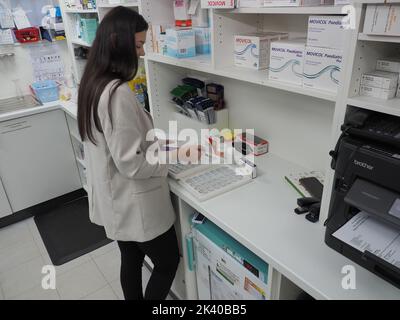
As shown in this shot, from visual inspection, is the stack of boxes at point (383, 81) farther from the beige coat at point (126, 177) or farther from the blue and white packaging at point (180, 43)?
the blue and white packaging at point (180, 43)

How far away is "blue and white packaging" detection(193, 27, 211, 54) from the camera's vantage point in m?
1.67

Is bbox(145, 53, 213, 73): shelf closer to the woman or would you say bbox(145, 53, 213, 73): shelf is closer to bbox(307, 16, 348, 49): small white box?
→ the woman

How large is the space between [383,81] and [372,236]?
422 millimetres

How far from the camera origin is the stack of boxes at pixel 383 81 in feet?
2.91

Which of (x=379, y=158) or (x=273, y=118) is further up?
(x=379, y=158)

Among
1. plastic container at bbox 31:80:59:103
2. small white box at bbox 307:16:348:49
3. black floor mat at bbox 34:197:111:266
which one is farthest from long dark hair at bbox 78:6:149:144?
plastic container at bbox 31:80:59:103

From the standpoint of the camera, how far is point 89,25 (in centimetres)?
241

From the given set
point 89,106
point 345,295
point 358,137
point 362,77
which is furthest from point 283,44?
point 345,295

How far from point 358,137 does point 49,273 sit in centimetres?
203

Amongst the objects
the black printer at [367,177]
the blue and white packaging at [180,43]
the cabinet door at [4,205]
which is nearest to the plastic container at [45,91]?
the cabinet door at [4,205]

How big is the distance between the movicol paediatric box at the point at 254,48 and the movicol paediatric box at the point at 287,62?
0.12 meters
